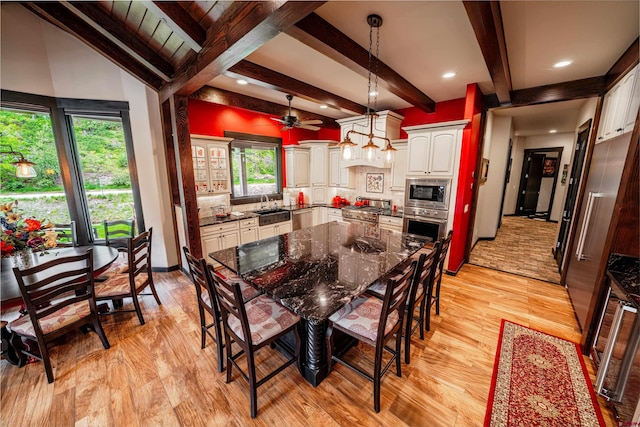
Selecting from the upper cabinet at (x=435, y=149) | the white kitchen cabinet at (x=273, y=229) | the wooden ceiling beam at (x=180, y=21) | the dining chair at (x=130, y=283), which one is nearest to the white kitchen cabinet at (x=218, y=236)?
the white kitchen cabinet at (x=273, y=229)

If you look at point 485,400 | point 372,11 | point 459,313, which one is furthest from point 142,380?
point 372,11

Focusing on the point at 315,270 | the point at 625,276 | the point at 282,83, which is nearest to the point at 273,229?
the point at 282,83

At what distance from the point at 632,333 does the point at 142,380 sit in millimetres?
3528

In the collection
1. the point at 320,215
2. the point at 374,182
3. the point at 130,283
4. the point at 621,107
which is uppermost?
the point at 621,107

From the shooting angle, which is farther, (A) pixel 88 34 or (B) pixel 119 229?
(B) pixel 119 229

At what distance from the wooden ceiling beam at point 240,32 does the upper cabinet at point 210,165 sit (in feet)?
4.31

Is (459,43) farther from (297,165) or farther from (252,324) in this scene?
(297,165)

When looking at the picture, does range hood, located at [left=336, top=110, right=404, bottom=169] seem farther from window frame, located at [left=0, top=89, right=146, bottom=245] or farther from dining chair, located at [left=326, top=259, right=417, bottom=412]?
window frame, located at [left=0, top=89, right=146, bottom=245]

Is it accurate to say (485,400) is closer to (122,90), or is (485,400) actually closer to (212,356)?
(212,356)

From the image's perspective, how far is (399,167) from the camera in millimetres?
4336

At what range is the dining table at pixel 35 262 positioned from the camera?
1756 mm

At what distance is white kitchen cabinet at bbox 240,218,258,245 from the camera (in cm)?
422

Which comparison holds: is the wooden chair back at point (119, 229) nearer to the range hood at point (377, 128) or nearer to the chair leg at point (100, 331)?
the chair leg at point (100, 331)

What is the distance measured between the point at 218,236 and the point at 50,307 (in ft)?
6.88
